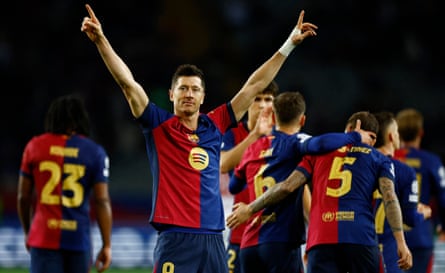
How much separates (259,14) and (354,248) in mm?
14791

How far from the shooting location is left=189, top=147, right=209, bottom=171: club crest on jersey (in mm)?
6207

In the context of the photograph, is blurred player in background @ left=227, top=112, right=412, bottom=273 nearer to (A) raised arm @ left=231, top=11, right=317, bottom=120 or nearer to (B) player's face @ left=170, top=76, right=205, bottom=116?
(A) raised arm @ left=231, top=11, right=317, bottom=120

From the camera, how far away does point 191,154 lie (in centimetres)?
621

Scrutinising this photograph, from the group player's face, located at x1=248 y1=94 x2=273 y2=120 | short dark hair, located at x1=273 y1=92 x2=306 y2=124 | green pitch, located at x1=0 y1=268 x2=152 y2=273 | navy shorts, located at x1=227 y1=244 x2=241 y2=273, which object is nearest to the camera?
short dark hair, located at x1=273 y1=92 x2=306 y2=124

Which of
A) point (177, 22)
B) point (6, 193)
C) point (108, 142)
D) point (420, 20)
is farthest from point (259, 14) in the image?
point (6, 193)

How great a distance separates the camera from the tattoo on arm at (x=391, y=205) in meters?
6.75

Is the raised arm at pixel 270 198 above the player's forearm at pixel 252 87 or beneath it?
beneath

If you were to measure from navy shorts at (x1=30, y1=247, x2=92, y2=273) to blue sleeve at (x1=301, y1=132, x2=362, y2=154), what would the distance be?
227 cm

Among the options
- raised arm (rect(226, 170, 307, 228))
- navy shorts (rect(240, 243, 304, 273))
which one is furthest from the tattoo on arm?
navy shorts (rect(240, 243, 304, 273))

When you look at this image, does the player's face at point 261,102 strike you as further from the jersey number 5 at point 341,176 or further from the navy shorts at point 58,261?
the navy shorts at point 58,261

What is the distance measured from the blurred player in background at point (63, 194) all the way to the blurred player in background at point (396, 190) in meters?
2.46

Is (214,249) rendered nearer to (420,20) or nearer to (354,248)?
(354,248)

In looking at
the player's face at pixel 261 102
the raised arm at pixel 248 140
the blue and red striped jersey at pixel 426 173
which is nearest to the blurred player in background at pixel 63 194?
the raised arm at pixel 248 140

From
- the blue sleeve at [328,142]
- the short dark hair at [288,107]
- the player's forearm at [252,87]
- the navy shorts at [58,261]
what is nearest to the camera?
the player's forearm at [252,87]
